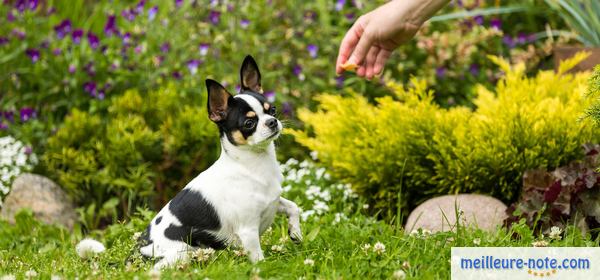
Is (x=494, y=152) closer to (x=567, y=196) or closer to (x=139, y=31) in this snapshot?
(x=567, y=196)

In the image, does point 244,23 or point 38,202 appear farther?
point 244,23

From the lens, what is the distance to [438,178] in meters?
4.94

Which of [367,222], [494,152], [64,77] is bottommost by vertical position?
[367,222]

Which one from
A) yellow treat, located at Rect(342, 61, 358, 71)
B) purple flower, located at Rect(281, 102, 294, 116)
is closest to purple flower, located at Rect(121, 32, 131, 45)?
purple flower, located at Rect(281, 102, 294, 116)

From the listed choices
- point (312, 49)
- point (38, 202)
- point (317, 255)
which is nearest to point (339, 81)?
point (312, 49)

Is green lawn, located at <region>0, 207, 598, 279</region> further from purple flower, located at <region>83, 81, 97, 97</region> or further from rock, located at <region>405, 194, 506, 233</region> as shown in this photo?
purple flower, located at <region>83, 81, 97, 97</region>

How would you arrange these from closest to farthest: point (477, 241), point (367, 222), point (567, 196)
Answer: point (477, 241) < point (567, 196) < point (367, 222)

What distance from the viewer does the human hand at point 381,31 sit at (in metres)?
3.90

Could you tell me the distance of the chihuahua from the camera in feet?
10.3

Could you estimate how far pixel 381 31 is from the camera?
3.93 metres

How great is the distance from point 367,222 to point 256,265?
1.36 meters

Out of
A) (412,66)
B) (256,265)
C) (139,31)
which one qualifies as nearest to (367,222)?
(256,265)

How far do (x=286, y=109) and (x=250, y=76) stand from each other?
2895mm

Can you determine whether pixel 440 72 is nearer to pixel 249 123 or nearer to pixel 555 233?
pixel 555 233
